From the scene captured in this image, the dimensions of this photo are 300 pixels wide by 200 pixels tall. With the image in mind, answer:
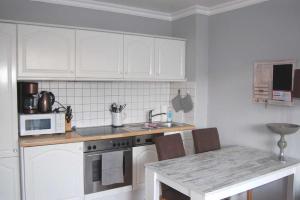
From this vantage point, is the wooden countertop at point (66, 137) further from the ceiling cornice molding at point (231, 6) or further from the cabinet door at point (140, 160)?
the ceiling cornice molding at point (231, 6)

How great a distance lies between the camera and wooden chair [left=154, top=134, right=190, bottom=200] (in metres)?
2.21

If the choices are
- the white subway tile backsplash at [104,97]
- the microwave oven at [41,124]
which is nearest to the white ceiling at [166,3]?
the white subway tile backsplash at [104,97]

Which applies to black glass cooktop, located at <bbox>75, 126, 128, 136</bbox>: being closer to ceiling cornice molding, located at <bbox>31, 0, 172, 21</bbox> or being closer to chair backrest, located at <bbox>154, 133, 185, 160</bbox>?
chair backrest, located at <bbox>154, 133, 185, 160</bbox>

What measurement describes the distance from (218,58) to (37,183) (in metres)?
2.38

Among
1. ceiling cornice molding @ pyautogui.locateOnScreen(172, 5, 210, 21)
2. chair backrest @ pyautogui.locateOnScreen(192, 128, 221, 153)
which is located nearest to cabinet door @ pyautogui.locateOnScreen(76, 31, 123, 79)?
ceiling cornice molding @ pyautogui.locateOnScreen(172, 5, 210, 21)

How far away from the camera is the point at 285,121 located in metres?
2.56

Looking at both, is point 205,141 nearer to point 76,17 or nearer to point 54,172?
point 54,172

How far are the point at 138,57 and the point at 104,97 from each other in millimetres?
643

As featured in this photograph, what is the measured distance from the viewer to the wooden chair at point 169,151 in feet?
7.27

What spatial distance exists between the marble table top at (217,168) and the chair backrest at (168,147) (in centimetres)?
10

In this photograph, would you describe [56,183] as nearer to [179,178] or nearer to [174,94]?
[179,178]

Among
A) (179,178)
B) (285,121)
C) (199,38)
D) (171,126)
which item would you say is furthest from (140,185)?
(199,38)

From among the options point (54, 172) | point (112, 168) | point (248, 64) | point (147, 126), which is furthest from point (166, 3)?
point (54, 172)

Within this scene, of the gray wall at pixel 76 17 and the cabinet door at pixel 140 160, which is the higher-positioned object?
the gray wall at pixel 76 17
